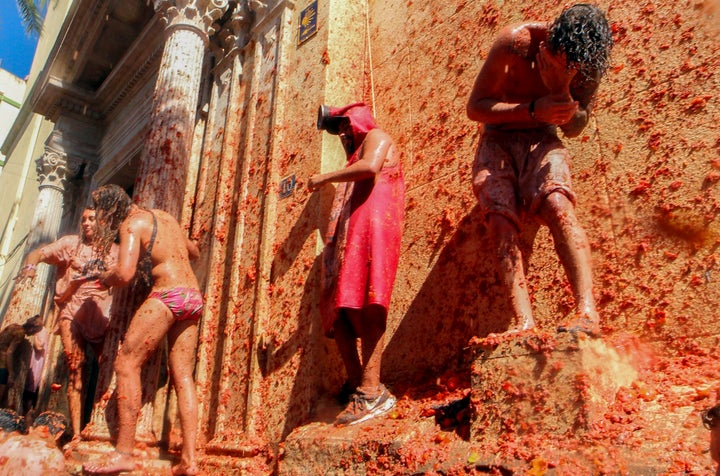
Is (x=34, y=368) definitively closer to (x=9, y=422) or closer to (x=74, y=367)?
(x=74, y=367)

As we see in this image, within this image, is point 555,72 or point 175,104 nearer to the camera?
point 555,72

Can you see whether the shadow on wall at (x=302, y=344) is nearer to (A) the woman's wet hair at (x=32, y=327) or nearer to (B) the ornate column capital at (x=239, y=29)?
(B) the ornate column capital at (x=239, y=29)

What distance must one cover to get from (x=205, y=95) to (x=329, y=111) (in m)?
3.63

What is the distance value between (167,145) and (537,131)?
12.5 feet

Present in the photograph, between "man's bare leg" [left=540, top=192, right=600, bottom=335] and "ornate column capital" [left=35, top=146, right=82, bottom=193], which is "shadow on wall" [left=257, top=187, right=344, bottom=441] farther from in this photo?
"ornate column capital" [left=35, top=146, right=82, bottom=193]

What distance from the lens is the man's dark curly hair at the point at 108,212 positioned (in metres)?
4.51

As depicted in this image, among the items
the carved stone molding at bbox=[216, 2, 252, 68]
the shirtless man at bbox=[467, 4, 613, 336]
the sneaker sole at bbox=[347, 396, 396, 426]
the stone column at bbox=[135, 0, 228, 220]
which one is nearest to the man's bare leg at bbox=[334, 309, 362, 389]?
the sneaker sole at bbox=[347, 396, 396, 426]

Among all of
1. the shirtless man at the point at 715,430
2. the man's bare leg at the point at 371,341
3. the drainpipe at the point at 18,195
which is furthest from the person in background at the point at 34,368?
the drainpipe at the point at 18,195

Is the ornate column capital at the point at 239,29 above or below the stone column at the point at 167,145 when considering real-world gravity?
above

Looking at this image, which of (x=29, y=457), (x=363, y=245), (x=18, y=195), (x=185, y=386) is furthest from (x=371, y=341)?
(x=18, y=195)

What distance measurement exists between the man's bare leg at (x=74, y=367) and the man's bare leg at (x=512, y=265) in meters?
4.99

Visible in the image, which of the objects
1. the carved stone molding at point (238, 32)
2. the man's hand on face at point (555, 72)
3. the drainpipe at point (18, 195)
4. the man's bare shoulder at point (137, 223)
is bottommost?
the man's bare shoulder at point (137, 223)

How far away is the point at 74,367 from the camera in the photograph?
19.9 ft

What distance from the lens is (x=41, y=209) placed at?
1048cm
